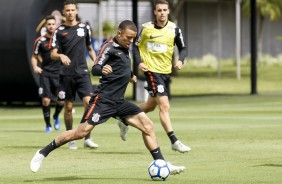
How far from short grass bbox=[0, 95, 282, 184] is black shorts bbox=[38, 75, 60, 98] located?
807 mm

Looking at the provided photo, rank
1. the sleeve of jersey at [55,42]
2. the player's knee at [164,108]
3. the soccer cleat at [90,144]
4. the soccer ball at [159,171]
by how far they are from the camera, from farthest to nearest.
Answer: the sleeve of jersey at [55,42] → the soccer cleat at [90,144] → the player's knee at [164,108] → the soccer ball at [159,171]

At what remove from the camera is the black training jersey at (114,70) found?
1310cm

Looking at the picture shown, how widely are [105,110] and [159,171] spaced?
3.94ft

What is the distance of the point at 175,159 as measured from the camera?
1534cm

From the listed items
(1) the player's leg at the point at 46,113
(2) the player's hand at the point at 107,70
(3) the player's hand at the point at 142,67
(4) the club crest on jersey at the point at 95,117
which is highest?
(2) the player's hand at the point at 107,70

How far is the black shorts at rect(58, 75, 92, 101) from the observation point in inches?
686

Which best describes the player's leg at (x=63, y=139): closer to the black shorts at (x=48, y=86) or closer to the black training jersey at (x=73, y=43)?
the black training jersey at (x=73, y=43)

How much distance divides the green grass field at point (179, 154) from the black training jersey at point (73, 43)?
1.36m

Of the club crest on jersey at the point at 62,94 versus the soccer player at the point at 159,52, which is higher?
the soccer player at the point at 159,52

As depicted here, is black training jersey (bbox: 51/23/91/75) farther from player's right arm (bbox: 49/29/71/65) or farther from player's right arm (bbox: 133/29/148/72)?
player's right arm (bbox: 133/29/148/72)

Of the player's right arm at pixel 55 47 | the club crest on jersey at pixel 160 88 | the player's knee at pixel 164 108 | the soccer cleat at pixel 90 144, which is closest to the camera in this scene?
the player's knee at pixel 164 108

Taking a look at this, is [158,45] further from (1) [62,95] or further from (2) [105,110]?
(2) [105,110]

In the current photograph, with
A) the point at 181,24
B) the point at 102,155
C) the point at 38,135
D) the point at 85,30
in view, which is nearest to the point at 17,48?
the point at 38,135

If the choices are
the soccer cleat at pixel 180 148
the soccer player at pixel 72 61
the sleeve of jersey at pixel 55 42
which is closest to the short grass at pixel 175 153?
the soccer cleat at pixel 180 148
